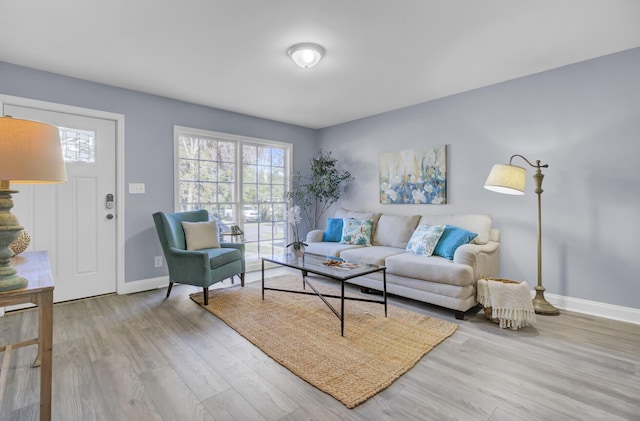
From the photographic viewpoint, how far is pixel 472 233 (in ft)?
10.7

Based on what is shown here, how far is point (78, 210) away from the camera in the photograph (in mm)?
3322

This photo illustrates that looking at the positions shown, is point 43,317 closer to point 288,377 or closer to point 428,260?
point 288,377

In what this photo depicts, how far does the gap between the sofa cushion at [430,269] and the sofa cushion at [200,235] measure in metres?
2.05

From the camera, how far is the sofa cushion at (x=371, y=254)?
3.43m

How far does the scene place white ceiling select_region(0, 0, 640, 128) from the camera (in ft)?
6.89

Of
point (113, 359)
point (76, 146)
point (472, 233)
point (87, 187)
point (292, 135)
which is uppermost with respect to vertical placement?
point (292, 135)

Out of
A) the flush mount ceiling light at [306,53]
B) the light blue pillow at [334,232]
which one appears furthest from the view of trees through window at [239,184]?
the flush mount ceiling light at [306,53]

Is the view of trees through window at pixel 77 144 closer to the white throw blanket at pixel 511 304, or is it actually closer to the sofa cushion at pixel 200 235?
the sofa cushion at pixel 200 235

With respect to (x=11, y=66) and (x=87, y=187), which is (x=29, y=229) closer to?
(x=87, y=187)

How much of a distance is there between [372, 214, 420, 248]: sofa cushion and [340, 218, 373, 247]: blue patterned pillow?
15 centimetres

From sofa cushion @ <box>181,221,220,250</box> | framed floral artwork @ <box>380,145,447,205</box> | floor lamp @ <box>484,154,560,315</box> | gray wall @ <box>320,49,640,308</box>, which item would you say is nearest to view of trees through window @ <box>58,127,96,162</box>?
sofa cushion @ <box>181,221,220,250</box>

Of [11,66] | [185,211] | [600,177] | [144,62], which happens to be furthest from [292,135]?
[600,177]

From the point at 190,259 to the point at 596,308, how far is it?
3924 millimetres

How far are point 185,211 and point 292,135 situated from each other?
2.19m
